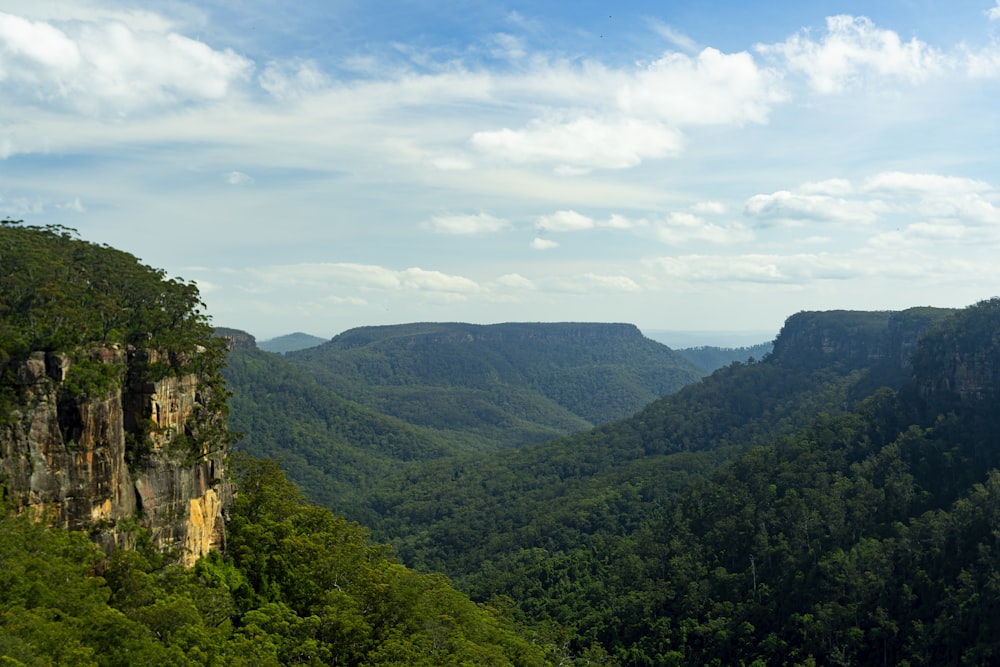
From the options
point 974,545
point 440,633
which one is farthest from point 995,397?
point 440,633

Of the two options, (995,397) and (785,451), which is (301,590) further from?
(995,397)

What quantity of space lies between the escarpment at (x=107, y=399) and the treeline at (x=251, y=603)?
2123mm

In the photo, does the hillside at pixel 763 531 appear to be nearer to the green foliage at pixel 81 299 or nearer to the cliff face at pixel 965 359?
the cliff face at pixel 965 359

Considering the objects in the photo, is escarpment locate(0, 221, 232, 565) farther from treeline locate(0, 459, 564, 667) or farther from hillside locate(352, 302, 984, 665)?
hillside locate(352, 302, 984, 665)

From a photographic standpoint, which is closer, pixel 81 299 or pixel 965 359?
pixel 81 299

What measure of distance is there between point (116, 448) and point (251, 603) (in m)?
15.1

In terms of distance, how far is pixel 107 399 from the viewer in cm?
4319

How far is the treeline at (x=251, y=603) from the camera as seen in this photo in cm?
3366

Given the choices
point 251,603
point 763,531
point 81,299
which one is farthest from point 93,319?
point 763,531

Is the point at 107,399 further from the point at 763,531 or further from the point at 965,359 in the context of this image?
the point at 965,359

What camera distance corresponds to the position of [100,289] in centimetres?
5256

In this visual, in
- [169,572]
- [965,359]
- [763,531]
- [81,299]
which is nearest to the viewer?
[169,572]

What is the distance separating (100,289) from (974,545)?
279 ft

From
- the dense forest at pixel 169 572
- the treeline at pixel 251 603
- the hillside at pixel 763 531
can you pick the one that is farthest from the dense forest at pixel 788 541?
the dense forest at pixel 169 572
